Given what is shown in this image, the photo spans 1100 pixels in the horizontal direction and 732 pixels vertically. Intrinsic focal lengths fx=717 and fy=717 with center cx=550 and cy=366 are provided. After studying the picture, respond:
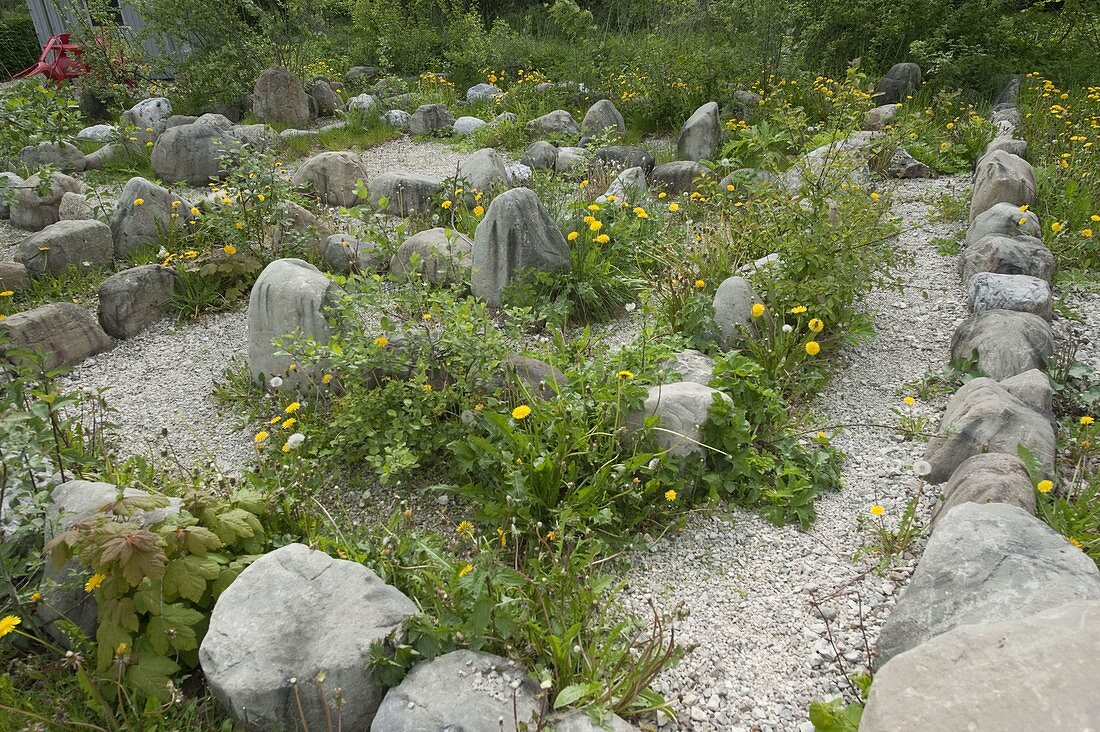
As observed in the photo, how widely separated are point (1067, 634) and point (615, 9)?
12826 millimetres

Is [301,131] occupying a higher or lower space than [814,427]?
higher

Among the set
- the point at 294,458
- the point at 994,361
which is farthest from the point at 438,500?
the point at 994,361

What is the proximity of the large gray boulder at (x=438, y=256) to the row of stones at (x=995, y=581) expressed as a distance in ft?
9.59

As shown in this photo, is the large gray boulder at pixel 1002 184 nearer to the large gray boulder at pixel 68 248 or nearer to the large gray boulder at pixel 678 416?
the large gray boulder at pixel 678 416

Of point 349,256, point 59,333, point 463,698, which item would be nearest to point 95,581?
point 463,698

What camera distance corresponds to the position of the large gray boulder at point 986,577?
215 centimetres

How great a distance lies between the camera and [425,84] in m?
10.3

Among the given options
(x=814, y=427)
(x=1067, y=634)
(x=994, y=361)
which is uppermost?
(x=1067, y=634)

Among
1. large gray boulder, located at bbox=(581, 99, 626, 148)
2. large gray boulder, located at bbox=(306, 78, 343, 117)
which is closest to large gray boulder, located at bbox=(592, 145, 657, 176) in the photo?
large gray boulder, located at bbox=(581, 99, 626, 148)

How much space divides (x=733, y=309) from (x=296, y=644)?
111 inches

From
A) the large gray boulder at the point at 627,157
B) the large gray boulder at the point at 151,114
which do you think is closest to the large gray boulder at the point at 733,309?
the large gray boulder at the point at 627,157

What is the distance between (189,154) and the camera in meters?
7.32

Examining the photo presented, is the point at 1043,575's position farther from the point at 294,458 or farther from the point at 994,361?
the point at 294,458

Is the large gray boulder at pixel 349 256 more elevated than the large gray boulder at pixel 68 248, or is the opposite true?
the large gray boulder at pixel 68 248
